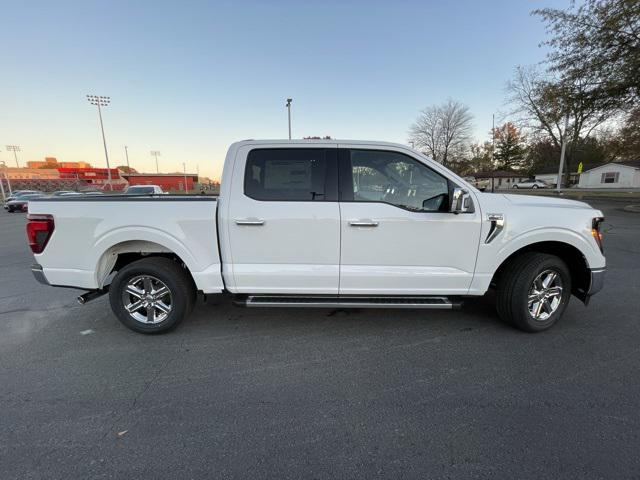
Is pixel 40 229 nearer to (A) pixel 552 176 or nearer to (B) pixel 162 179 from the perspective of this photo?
(B) pixel 162 179

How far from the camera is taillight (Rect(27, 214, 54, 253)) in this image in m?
3.17

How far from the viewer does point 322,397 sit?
245 cm

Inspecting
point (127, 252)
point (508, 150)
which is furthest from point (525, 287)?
point (508, 150)

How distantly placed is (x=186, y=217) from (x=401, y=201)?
221cm

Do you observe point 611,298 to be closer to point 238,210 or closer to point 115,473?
point 238,210

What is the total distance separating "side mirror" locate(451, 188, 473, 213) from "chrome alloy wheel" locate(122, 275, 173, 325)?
10.2ft

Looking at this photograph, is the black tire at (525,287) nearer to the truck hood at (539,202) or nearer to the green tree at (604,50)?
the truck hood at (539,202)

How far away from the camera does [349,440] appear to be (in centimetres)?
204

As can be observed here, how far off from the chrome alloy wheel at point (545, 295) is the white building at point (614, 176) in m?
65.0

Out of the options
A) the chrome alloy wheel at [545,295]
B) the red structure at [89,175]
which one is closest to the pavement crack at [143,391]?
the chrome alloy wheel at [545,295]

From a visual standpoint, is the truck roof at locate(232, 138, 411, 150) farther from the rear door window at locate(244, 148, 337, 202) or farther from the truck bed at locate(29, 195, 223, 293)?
the truck bed at locate(29, 195, 223, 293)

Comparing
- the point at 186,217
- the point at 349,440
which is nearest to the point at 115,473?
the point at 349,440

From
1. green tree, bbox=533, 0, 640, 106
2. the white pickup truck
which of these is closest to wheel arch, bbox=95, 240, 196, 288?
the white pickup truck

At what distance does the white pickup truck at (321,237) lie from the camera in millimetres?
3113
